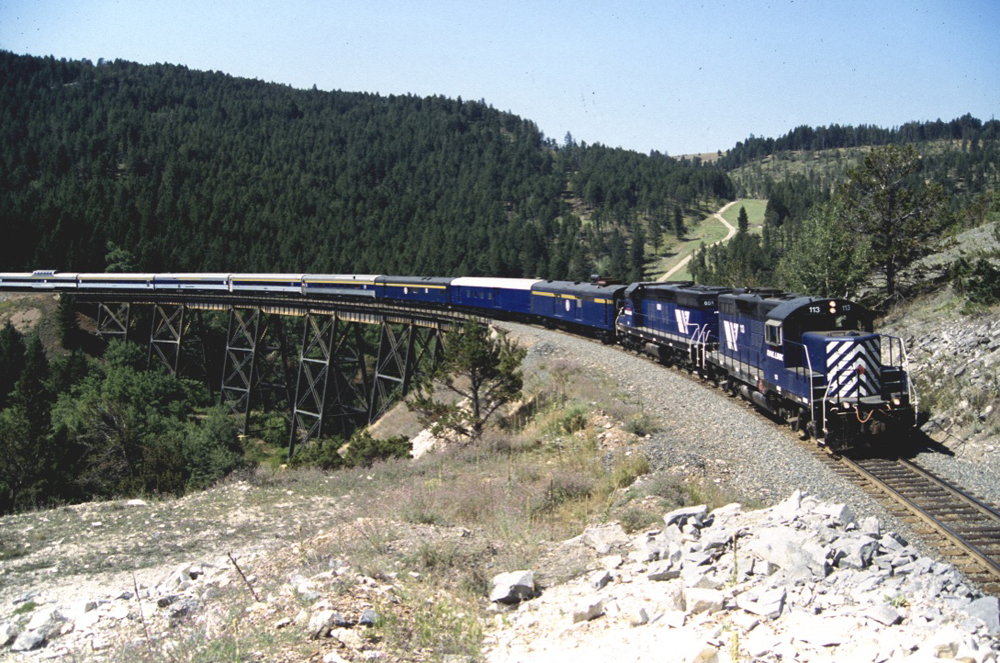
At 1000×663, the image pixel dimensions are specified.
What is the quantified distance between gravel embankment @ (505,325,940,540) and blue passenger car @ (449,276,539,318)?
1524 cm

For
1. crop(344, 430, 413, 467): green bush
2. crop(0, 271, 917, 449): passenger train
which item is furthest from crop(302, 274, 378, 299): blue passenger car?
crop(344, 430, 413, 467): green bush

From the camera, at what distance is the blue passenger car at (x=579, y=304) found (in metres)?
30.6

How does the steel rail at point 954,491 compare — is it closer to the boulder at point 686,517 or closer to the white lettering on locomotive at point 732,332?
the boulder at point 686,517

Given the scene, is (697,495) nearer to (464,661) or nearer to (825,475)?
(825,475)

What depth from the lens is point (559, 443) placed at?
15.9 m

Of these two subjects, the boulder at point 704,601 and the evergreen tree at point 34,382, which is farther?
the evergreen tree at point 34,382

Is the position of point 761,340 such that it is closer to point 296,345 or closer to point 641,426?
point 641,426

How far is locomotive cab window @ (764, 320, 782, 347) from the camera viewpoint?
1586 centimetres

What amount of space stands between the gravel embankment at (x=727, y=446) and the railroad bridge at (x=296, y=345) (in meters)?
13.6

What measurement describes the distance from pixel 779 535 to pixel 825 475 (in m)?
5.63

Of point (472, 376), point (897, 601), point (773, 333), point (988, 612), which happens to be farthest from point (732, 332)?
point (988, 612)

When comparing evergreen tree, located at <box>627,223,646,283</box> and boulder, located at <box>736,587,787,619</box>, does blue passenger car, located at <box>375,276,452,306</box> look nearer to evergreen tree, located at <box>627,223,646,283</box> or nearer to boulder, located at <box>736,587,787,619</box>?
boulder, located at <box>736,587,787,619</box>

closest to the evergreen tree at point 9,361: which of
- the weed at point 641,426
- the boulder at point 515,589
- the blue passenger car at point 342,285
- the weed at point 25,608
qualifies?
the blue passenger car at point 342,285

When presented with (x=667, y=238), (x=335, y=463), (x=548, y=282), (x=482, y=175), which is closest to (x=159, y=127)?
(x=482, y=175)
